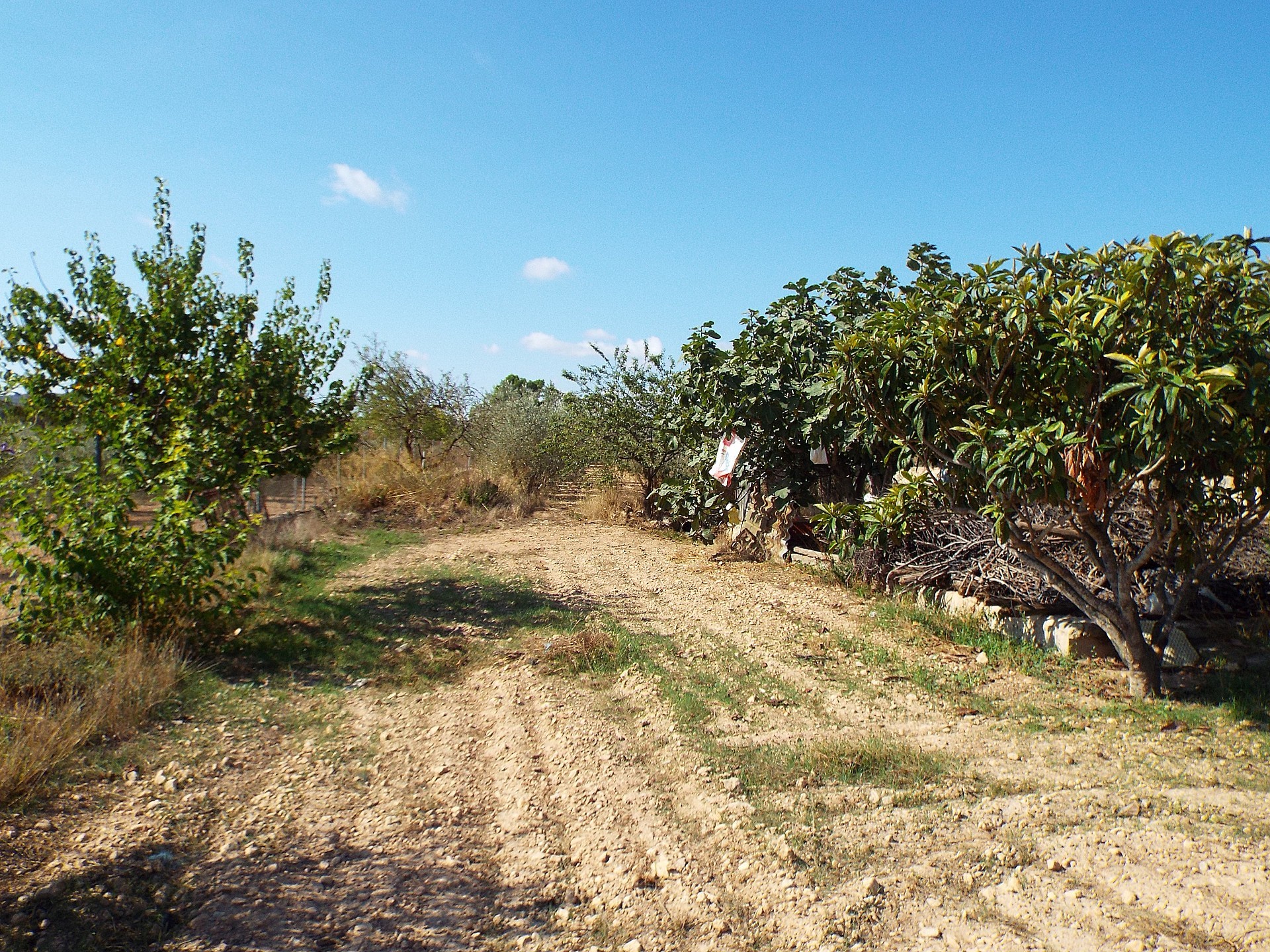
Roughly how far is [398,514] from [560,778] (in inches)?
483

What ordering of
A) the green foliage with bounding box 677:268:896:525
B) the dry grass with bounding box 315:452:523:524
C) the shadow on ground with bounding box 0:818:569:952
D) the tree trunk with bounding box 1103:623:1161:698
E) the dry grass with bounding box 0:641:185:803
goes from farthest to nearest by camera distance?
1. the dry grass with bounding box 315:452:523:524
2. the green foliage with bounding box 677:268:896:525
3. the tree trunk with bounding box 1103:623:1161:698
4. the dry grass with bounding box 0:641:185:803
5. the shadow on ground with bounding box 0:818:569:952

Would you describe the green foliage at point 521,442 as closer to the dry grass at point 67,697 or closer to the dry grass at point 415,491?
the dry grass at point 415,491

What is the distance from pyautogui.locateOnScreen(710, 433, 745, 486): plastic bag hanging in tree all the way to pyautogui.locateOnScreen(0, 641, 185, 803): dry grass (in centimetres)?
709

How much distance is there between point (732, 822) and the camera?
3.96 m

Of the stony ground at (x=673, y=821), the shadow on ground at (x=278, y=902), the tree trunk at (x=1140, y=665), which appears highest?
the tree trunk at (x=1140, y=665)

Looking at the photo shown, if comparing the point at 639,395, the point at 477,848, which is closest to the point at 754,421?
the point at 639,395

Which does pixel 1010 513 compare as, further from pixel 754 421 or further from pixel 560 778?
pixel 754 421

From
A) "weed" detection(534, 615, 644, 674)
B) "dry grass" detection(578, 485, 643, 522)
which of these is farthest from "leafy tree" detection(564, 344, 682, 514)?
"weed" detection(534, 615, 644, 674)

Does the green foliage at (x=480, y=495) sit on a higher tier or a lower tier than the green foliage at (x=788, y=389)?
lower

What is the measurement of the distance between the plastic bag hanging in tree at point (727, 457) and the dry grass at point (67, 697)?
23.3 ft

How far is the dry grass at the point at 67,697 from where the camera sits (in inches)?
161

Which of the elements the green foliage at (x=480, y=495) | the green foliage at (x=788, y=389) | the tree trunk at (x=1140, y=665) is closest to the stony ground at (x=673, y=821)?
the tree trunk at (x=1140, y=665)

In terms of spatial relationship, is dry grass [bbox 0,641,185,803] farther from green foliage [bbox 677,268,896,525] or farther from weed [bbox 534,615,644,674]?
green foliage [bbox 677,268,896,525]

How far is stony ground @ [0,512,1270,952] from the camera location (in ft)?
10.3
